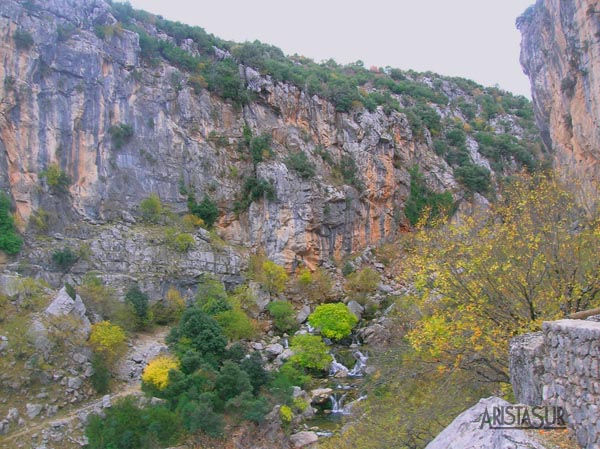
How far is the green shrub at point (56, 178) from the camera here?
4312 centimetres

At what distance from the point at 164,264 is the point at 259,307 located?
943 cm

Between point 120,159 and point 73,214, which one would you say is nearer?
point 73,214

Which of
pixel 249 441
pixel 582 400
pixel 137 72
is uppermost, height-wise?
pixel 137 72

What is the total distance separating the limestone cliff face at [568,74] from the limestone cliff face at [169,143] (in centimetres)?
2588

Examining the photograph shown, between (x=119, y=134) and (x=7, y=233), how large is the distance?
14241 mm

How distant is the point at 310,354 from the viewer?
32750 millimetres

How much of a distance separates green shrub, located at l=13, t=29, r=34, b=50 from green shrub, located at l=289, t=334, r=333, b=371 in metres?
35.9

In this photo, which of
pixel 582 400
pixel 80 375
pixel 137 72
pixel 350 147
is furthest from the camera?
pixel 350 147

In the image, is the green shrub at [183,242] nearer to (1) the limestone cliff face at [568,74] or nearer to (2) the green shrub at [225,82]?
(2) the green shrub at [225,82]

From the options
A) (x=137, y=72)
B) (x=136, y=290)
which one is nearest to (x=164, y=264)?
(x=136, y=290)

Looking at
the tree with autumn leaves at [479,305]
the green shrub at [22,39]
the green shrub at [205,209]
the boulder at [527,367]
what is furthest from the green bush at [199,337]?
the green shrub at [22,39]

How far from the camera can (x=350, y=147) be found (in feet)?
193

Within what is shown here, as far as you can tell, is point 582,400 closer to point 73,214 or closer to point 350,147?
point 73,214

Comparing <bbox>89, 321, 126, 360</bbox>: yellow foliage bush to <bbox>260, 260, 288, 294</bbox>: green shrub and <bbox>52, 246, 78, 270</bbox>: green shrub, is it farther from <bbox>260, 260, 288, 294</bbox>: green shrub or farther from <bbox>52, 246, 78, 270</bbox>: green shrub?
<bbox>260, 260, 288, 294</bbox>: green shrub
